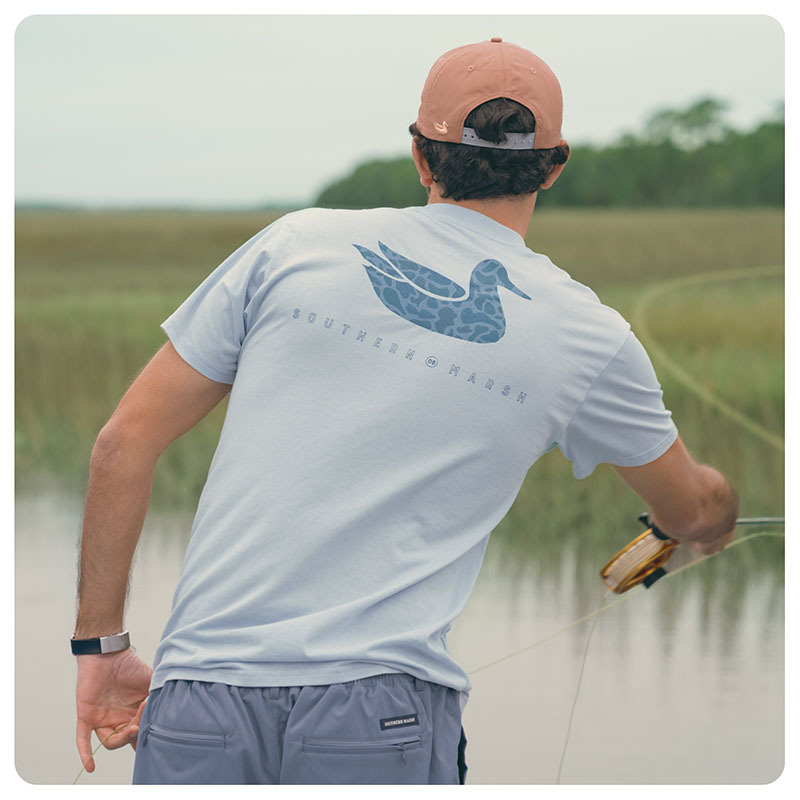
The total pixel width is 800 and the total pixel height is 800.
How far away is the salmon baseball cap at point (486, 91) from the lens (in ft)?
4.95

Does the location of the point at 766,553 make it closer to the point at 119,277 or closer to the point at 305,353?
the point at 305,353

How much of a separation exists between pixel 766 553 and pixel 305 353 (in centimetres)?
367

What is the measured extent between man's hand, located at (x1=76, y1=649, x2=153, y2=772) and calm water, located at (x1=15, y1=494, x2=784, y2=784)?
163 cm

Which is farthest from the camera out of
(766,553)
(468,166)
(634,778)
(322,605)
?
(766,553)

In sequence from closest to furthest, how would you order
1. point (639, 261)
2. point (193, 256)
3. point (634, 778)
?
point (634, 778) → point (639, 261) → point (193, 256)

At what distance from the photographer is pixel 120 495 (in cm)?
148

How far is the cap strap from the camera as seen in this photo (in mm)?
1495

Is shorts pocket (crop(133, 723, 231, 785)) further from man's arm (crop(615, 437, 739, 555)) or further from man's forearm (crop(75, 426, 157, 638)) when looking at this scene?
man's arm (crop(615, 437, 739, 555))

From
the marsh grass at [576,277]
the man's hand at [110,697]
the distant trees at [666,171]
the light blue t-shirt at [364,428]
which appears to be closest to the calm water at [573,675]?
the marsh grass at [576,277]

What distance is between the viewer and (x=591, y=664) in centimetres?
377

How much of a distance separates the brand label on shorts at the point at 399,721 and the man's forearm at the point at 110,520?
359 mm

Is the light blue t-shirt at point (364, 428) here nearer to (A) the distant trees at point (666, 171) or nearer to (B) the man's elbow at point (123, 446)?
(B) the man's elbow at point (123, 446)

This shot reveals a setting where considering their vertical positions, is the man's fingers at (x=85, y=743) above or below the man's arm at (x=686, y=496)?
below

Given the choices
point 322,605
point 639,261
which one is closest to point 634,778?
point 322,605
